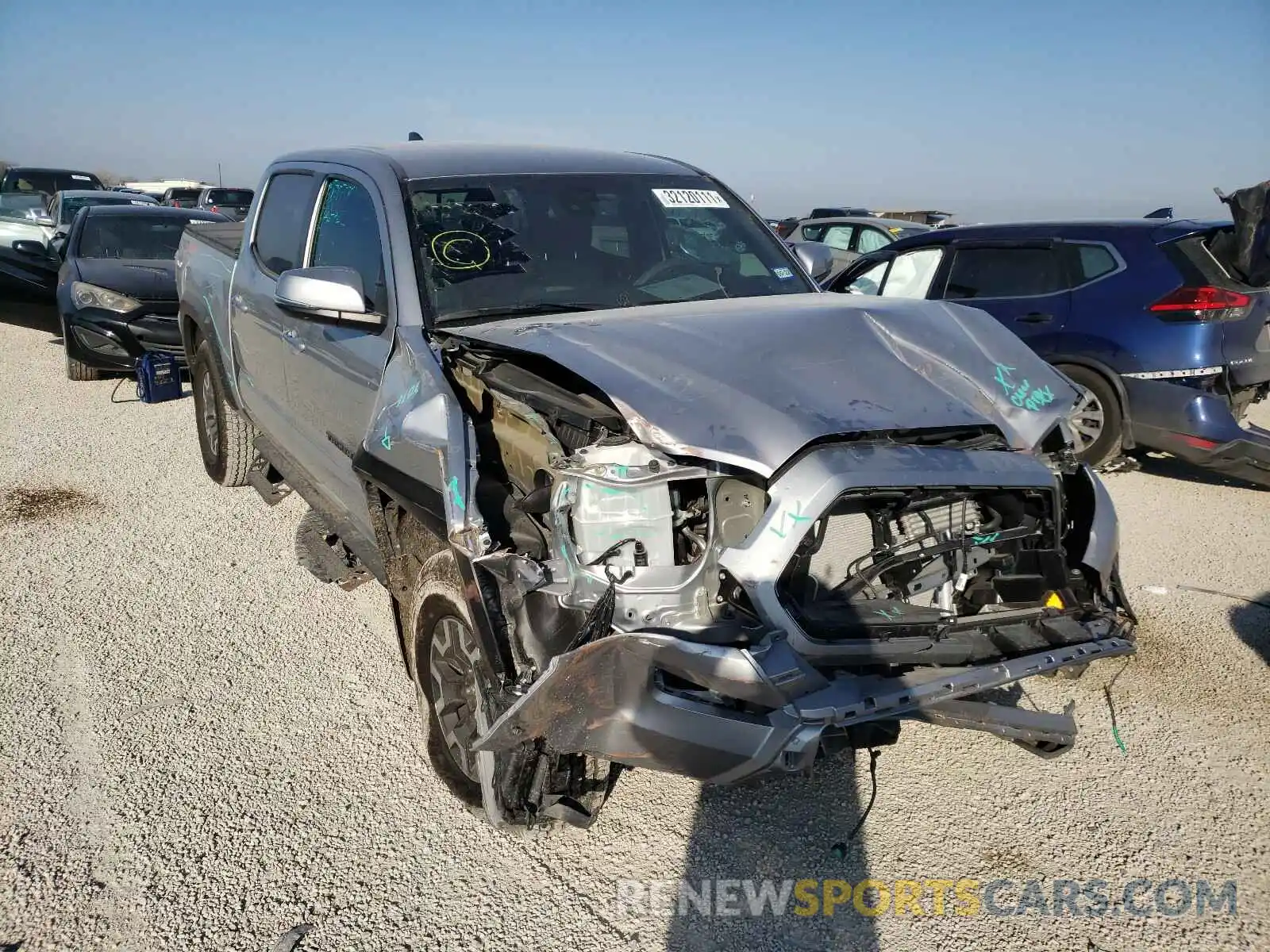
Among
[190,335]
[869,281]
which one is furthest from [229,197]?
[869,281]

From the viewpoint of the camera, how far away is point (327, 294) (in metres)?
3.15

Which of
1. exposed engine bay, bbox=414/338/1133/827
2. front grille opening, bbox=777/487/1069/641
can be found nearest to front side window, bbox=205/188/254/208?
exposed engine bay, bbox=414/338/1133/827

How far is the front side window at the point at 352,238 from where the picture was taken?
345 centimetres

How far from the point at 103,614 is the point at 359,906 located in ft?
8.04

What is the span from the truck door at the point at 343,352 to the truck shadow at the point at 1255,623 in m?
3.80

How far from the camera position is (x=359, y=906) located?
253 centimetres

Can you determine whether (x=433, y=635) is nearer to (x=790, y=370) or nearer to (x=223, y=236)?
(x=790, y=370)

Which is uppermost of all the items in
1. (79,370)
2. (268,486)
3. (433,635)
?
(433,635)

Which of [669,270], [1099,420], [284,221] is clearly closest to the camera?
[669,270]

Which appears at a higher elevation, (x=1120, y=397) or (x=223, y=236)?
(x=223, y=236)

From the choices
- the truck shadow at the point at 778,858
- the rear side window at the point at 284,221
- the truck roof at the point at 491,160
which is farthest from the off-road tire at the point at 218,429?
the truck shadow at the point at 778,858

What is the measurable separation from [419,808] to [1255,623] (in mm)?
3765

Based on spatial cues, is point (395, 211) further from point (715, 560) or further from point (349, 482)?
point (715, 560)

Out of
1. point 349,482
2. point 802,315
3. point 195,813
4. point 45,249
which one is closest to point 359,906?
point 195,813
